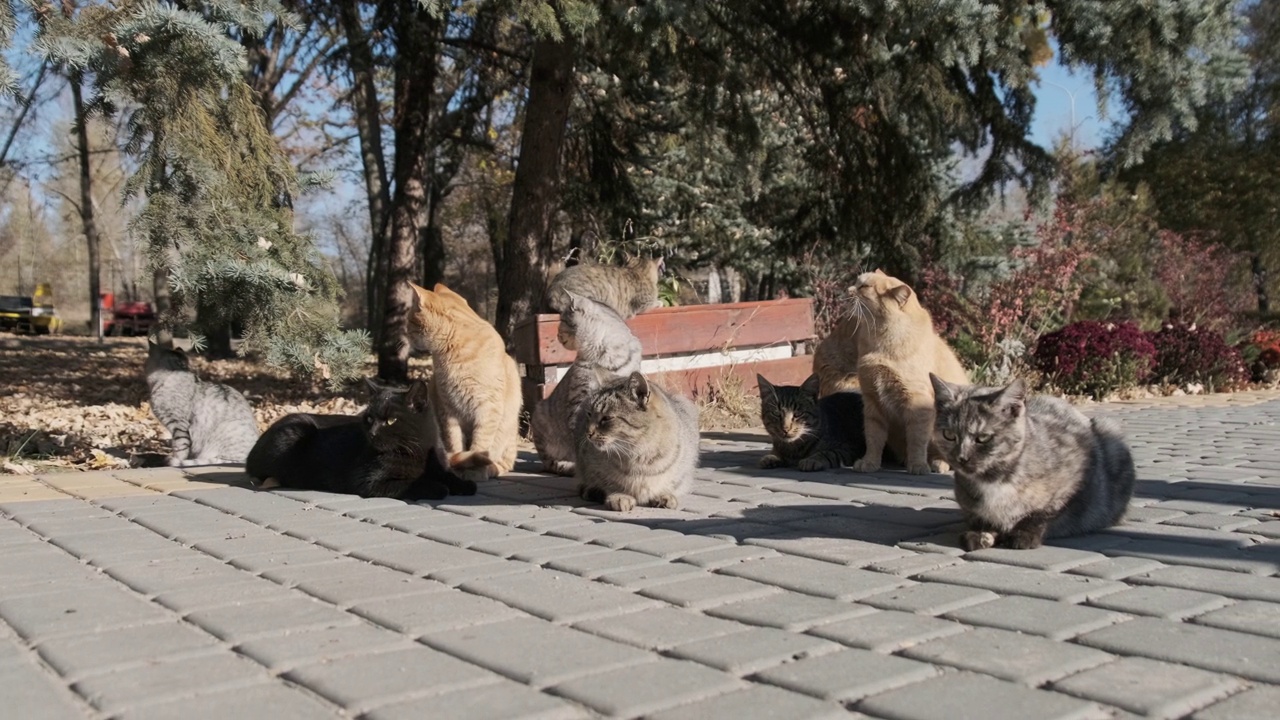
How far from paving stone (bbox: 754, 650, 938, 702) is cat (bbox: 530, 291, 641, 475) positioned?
378 centimetres

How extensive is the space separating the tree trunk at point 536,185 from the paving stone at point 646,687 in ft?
24.6

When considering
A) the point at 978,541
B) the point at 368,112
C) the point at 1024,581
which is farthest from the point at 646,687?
the point at 368,112

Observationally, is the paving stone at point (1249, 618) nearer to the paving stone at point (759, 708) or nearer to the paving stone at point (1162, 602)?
the paving stone at point (1162, 602)

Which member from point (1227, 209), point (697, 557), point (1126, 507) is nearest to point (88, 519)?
point (697, 557)

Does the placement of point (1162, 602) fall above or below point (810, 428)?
below

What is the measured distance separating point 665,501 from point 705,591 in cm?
180

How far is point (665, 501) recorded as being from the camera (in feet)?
17.0

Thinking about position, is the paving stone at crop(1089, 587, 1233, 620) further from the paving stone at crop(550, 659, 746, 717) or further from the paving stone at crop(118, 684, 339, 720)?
the paving stone at crop(118, 684, 339, 720)

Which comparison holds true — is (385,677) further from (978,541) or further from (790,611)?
(978,541)

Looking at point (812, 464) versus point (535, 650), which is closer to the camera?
point (535, 650)

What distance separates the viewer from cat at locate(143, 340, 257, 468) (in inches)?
294

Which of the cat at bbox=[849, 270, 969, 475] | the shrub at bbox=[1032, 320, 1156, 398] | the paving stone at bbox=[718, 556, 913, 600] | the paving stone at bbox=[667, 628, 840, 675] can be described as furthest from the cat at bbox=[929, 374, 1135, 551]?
the shrub at bbox=[1032, 320, 1156, 398]

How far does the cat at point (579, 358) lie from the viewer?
6449mm

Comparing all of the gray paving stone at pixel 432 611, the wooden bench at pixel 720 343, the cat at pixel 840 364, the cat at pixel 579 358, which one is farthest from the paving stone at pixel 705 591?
the wooden bench at pixel 720 343
